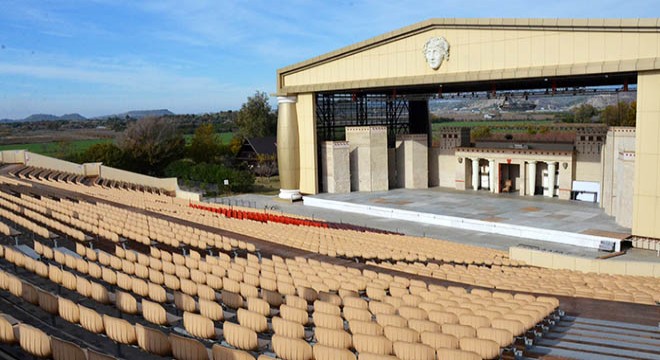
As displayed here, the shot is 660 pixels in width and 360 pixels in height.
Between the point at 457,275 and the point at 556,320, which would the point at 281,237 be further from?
the point at 556,320

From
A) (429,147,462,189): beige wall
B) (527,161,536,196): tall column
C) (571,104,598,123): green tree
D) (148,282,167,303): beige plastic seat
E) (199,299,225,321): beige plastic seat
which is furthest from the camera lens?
(571,104,598,123): green tree

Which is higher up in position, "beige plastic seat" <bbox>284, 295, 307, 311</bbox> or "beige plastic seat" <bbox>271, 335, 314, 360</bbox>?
"beige plastic seat" <bbox>271, 335, 314, 360</bbox>

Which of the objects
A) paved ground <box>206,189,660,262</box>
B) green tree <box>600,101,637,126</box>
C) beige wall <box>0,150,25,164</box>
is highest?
green tree <box>600,101,637,126</box>

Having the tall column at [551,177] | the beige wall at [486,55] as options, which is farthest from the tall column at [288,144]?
the tall column at [551,177]

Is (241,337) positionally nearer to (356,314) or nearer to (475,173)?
(356,314)

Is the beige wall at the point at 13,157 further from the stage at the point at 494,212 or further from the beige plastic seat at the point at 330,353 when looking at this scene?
the beige plastic seat at the point at 330,353

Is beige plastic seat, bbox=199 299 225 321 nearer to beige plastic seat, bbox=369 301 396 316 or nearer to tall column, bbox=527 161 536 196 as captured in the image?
beige plastic seat, bbox=369 301 396 316

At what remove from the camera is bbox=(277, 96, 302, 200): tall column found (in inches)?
1713

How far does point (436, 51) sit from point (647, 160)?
13650mm

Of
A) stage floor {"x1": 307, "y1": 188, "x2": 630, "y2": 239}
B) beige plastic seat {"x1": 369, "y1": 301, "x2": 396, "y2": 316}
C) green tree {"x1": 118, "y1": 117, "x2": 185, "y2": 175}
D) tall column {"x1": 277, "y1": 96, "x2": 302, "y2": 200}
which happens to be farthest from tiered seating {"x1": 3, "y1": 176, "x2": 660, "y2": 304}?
green tree {"x1": 118, "y1": 117, "x2": 185, "y2": 175}

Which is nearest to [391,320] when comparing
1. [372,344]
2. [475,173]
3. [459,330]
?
[459,330]

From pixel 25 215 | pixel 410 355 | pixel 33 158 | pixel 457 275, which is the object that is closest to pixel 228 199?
pixel 33 158

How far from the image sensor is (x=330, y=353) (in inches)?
283

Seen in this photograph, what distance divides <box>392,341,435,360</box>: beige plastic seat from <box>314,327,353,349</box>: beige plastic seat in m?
0.86
